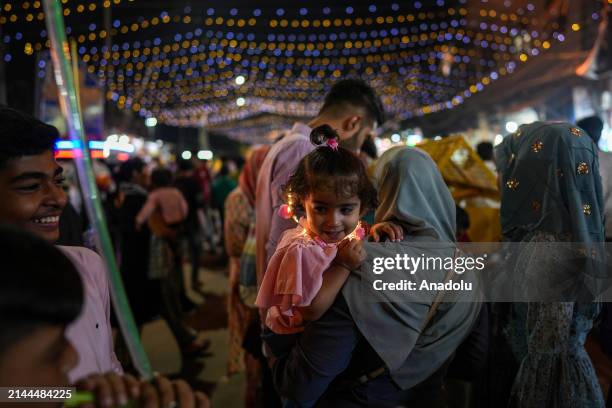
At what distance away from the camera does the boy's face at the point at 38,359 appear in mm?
688

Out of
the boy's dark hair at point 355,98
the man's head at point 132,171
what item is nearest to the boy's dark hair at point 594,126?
the boy's dark hair at point 355,98

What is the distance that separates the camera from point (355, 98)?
2.48 m

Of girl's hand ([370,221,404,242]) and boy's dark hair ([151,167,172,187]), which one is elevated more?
boy's dark hair ([151,167,172,187])

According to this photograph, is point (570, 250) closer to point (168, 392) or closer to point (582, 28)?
point (168, 392)

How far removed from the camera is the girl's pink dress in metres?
1.44

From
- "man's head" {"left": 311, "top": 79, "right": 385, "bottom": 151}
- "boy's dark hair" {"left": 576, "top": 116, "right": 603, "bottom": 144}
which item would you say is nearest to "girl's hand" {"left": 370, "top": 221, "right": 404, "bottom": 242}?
"man's head" {"left": 311, "top": 79, "right": 385, "bottom": 151}

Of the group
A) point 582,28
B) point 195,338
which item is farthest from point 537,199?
point 582,28

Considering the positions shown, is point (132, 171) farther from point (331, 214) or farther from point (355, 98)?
point (331, 214)

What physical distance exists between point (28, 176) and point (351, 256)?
3.12 feet

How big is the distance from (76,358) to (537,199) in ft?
7.10

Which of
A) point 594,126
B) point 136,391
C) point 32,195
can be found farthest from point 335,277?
point 594,126

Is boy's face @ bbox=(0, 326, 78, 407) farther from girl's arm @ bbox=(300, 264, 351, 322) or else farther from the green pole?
girl's arm @ bbox=(300, 264, 351, 322)

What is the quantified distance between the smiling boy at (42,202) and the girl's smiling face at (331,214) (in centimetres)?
77

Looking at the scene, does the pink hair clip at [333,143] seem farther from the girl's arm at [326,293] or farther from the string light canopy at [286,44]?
the string light canopy at [286,44]
